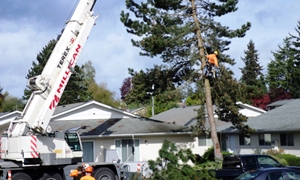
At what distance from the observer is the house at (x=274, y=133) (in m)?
31.3

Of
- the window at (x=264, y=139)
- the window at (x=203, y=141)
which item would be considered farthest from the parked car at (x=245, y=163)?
the window at (x=203, y=141)

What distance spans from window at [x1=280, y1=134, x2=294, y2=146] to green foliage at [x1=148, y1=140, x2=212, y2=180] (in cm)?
1877

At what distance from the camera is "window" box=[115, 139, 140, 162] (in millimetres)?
31438

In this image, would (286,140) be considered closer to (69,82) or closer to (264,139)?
(264,139)

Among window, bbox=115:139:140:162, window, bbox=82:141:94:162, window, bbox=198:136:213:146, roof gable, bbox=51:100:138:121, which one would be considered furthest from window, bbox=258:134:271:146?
window, bbox=82:141:94:162

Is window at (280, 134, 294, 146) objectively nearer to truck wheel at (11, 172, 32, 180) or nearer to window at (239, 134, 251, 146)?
window at (239, 134, 251, 146)

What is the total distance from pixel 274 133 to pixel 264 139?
192 cm

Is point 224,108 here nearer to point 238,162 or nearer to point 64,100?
point 238,162

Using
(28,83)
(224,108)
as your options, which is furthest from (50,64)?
(224,108)

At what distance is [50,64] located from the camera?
19797mm

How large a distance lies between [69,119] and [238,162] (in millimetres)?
15834

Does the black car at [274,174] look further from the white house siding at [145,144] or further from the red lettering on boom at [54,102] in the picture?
the white house siding at [145,144]

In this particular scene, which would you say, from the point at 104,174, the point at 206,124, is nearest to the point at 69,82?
the point at 206,124

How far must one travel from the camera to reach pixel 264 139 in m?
34.9
